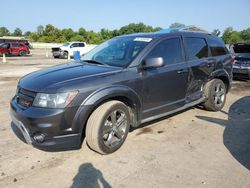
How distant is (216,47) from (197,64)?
3.80 feet

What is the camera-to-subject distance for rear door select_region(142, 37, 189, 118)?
4109mm

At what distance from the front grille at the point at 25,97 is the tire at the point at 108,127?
2.68ft

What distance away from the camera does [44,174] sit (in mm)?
3162

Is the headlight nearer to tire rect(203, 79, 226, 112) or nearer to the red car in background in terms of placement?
tire rect(203, 79, 226, 112)

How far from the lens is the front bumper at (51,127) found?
124 inches

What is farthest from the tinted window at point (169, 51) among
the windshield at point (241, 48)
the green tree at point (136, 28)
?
the green tree at point (136, 28)

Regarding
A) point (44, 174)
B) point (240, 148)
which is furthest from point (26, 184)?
point (240, 148)

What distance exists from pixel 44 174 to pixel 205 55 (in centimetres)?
404

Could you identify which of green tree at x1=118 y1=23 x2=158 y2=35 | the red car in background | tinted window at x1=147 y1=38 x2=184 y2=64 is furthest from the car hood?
green tree at x1=118 y1=23 x2=158 y2=35

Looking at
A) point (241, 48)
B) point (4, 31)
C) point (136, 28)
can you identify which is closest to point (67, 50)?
point (241, 48)

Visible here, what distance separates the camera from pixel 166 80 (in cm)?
435

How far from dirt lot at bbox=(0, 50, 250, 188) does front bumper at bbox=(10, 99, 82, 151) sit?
13.1 inches

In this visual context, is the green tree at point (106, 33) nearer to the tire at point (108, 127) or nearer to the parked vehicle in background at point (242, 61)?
the parked vehicle in background at point (242, 61)

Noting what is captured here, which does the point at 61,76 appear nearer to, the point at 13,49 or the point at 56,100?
the point at 56,100
